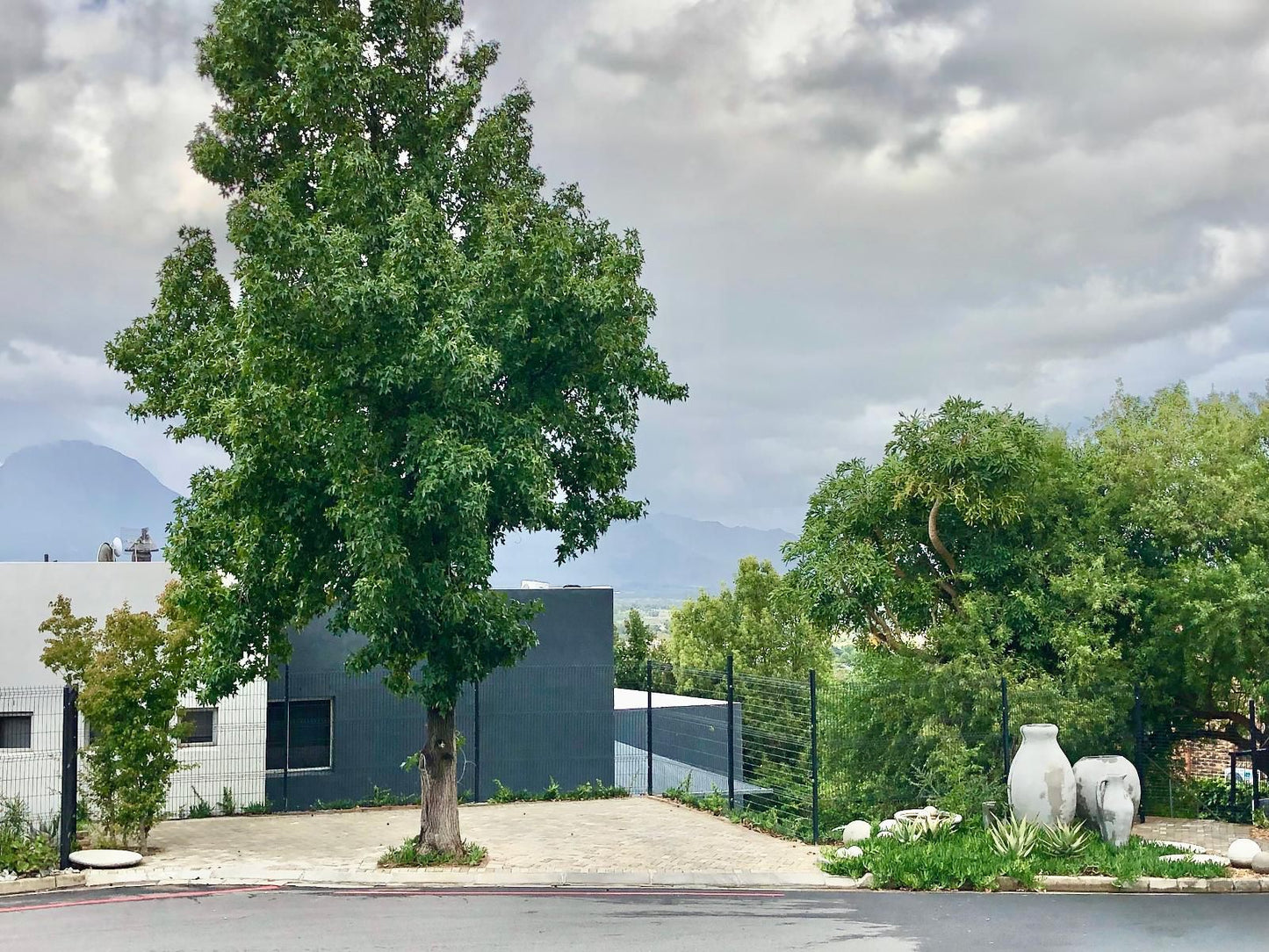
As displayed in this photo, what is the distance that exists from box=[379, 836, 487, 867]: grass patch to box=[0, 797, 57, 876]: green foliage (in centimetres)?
429

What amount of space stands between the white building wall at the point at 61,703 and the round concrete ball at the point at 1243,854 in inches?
596

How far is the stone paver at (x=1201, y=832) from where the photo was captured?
656 inches

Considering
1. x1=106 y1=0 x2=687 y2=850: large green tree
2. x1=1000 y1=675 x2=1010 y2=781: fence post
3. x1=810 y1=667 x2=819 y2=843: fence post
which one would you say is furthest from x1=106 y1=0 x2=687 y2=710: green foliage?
x1=1000 y1=675 x2=1010 y2=781: fence post

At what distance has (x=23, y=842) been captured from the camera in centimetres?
1491

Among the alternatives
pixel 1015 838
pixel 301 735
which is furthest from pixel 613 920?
pixel 301 735

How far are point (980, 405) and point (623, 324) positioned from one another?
9107mm

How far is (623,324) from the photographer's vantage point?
1545cm

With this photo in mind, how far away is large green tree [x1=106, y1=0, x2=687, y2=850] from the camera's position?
13.8 m

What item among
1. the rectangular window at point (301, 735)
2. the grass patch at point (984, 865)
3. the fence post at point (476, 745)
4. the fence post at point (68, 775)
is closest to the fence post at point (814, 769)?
the grass patch at point (984, 865)

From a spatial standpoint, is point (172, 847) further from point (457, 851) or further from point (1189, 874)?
point (1189, 874)

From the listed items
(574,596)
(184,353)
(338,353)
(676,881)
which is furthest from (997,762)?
(184,353)

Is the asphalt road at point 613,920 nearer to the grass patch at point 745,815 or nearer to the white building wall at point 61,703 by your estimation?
the grass patch at point 745,815

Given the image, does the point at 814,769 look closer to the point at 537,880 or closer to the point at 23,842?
the point at 537,880

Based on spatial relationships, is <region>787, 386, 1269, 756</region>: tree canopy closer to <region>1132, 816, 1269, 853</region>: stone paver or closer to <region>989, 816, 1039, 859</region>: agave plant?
<region>1132, 816, 1269, 853</region>: stone paver
